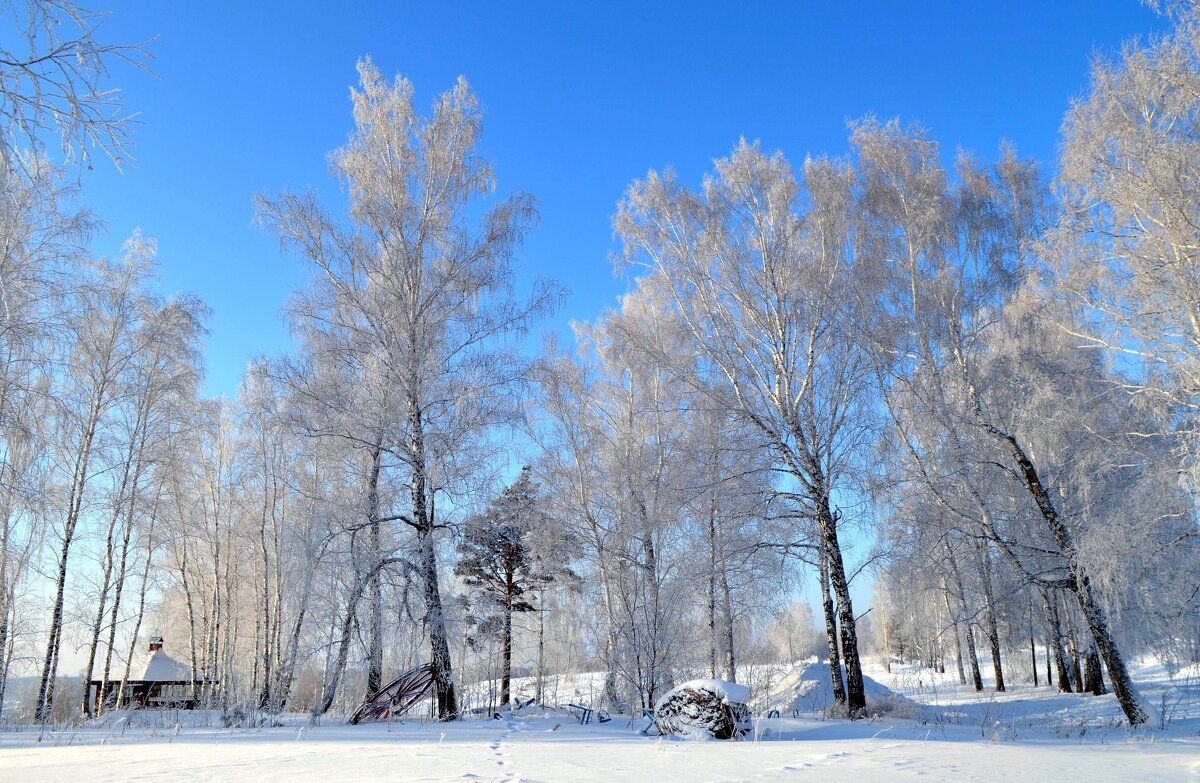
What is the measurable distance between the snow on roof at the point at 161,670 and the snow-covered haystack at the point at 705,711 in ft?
74.2

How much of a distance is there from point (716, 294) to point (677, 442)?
308 centimetres

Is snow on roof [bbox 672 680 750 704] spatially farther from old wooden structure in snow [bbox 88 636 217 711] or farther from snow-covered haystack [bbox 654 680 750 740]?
old wooden structure in snow [bbox 88 636 217 711]

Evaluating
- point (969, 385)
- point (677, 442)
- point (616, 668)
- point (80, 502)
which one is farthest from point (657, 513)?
point (80, 502)

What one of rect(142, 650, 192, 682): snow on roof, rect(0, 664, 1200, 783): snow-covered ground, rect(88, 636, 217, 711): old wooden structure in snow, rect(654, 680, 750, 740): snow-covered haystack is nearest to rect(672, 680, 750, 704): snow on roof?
rect(654, 680, 750, 740): snow-covered haystack

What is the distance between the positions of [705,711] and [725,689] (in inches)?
14.2

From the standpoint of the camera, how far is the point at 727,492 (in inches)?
485

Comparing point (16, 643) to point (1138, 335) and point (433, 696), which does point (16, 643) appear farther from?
point (1138, 335)

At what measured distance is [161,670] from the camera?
24141 mm

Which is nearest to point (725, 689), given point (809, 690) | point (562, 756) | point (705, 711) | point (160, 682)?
point (705, 711)

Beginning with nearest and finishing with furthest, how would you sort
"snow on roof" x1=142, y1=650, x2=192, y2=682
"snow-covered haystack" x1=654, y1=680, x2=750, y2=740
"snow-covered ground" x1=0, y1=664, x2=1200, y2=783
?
"snow-covered ground" x1=0, y1=664, x2=1200, y2=783, "snow-covered haystack" x1=654, y1=680, x2=750, y2=740, "snow on roof" x1=142, y1=650, x2=192, y2=682

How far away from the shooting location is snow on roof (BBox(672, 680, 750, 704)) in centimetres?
826

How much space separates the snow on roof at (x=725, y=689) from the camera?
27.1 feet

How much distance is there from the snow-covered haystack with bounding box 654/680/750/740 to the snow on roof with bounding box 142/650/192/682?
22.6m

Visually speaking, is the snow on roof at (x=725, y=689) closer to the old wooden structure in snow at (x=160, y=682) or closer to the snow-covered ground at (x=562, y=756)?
the snow-covered ground at (x=562, y=756)
